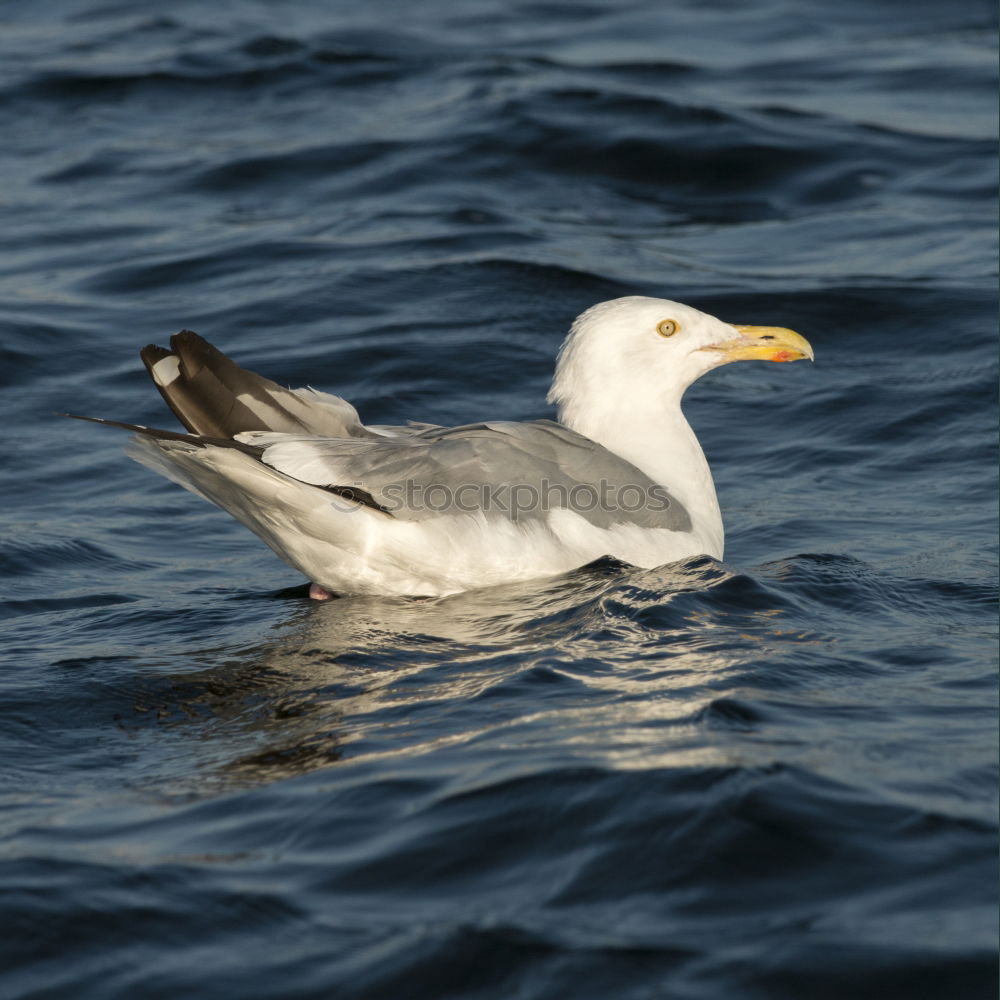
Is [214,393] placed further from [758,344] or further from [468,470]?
[758,344]

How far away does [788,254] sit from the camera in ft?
40.3

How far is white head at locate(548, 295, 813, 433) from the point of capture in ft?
22.9

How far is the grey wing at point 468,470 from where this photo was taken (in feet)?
20.2

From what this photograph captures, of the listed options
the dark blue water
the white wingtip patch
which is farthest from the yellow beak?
the white wingtip patch

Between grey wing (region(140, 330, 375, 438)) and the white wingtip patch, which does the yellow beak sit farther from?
the white wingtip patch

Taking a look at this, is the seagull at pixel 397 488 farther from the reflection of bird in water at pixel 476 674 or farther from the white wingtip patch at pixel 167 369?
the reflection of bird in water at pixel 476 674

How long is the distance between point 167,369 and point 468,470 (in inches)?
51.2

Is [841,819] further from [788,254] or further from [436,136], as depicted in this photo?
[436,136]

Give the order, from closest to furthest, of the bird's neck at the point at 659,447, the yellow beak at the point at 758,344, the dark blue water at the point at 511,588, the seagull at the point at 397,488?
1. the dark blue water at the point at 511,588
2. the seagull at the point at 397,488
3. the bird's neck at the point at 659,447
4. the yellow beak at the point at 758,344

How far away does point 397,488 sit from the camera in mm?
6148

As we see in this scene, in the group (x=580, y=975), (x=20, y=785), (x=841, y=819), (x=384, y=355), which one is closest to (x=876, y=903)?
(x=841, y=819)

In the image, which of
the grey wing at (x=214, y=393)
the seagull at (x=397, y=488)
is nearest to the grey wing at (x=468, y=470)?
the seagull at (x=397, y=488)

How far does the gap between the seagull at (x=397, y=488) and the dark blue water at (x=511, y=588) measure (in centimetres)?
16

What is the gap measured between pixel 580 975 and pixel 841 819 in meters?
0.99
